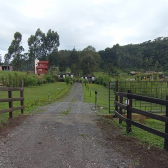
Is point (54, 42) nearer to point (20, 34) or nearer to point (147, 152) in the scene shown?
point (20, 34)

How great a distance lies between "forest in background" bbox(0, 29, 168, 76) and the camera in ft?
228

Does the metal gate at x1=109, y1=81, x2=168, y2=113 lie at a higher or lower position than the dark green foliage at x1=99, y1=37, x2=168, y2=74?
lower

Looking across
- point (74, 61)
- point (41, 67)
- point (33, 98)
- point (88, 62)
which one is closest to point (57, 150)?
point (33, 98)

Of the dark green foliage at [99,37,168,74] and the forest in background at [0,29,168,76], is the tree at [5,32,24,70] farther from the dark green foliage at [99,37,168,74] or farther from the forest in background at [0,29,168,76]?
the dark green foliage at [99,37,168,74]

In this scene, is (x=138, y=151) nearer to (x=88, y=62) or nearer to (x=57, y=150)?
(x=57, y=150)

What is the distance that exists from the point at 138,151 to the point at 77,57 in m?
82.3

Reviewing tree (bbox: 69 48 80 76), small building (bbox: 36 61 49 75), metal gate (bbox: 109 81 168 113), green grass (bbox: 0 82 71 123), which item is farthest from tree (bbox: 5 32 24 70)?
metal gate (bbox: 109 81 168 113)

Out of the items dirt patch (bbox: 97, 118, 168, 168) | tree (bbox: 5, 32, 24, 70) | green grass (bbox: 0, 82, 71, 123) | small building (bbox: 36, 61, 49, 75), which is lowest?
green grass (bbox: 0, 82, 71, 123)

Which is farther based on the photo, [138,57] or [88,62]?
[138,57]

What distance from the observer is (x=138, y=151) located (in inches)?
143

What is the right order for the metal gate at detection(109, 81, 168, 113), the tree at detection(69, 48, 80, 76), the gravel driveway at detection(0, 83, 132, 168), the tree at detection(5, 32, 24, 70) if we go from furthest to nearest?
the tree at detection(69, 48, 80, 76), the tree at detection(5, 32, 24, 70), the metal gate at detection(109, 81, 168, 113), the gravel driveway at detection(0, 83, 132, 168)

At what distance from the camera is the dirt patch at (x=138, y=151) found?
3.09m

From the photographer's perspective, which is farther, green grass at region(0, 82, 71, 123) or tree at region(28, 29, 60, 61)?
tree at region(28, 29, 60, 61)

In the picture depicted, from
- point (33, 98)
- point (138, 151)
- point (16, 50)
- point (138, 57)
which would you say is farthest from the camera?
point (138, 57)
